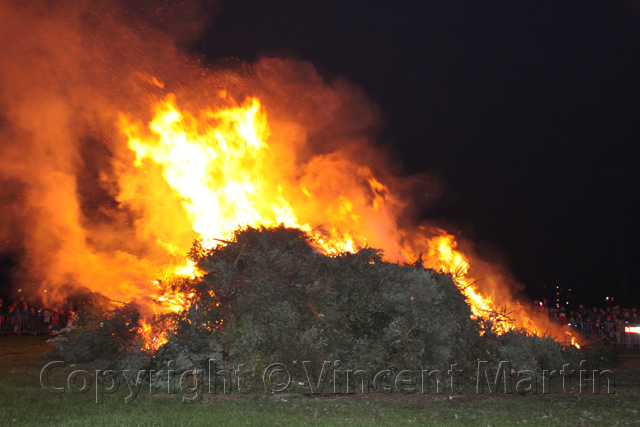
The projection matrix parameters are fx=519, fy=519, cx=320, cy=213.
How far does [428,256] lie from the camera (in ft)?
56.6

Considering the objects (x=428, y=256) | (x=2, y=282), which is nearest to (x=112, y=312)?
(x=428, y=256)

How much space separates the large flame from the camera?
47.5 feet

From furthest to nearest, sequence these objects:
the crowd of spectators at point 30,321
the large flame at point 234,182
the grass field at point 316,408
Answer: the crowd of spectators at point 30,321 → the large flame at point 234,182 → the grass field at point 316,408

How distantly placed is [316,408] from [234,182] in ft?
27.9

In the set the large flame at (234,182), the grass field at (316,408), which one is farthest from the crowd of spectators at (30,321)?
the grass field at (316,408)

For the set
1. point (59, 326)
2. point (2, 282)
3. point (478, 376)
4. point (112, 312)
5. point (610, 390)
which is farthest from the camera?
point (2, 282)

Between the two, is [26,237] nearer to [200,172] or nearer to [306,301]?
[200,172]

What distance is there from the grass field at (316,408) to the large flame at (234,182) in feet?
15.4

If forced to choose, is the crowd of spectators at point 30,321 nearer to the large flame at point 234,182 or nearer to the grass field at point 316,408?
the large flame at point 234,182

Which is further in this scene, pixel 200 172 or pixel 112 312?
pixel 200 172

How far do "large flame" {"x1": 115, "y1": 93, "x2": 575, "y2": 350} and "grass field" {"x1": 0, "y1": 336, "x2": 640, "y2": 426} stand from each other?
468cm

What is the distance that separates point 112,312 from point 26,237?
5.51m

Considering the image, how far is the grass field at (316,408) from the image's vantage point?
7.10 meters

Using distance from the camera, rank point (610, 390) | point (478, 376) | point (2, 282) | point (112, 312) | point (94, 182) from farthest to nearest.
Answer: point (2, 282)
point (94, 182)
point (112, 312)
point (478, 376)
point (610, 390)
